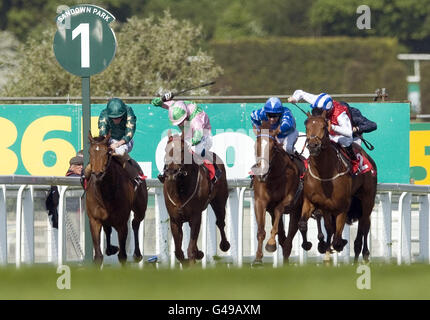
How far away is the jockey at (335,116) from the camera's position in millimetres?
12297

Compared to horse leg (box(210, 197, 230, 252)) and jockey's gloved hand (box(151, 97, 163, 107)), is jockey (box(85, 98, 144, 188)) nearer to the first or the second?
jockey's gloved hand (box(151, 97, 163, 107))

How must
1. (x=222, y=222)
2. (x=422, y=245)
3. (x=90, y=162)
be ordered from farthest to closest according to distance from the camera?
(x=422, y=245)
(x=222, y=222)
(x=90, y=162)

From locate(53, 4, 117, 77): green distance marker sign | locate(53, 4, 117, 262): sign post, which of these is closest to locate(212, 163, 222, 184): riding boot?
locate(53, 4, 117, 262): sign post

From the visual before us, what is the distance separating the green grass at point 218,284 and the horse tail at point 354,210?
4.14 metres

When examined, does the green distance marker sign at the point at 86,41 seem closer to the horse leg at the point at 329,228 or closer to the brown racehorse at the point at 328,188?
the brown racehorse at the point at 328,188

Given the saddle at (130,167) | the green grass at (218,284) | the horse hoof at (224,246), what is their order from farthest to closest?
1. the horse hoof at (224,246)
2. the saddle at (130,167)
3. the green grass at (218,284)

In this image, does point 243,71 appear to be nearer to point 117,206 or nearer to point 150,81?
point 150,81

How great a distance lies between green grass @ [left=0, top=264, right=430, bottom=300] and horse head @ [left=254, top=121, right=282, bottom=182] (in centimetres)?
290

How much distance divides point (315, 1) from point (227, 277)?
160 feet

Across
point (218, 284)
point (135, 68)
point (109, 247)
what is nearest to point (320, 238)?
point (109, 247)

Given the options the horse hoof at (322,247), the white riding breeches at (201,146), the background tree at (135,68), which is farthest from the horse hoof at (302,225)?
the background tree at (135,68)

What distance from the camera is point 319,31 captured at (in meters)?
56.4

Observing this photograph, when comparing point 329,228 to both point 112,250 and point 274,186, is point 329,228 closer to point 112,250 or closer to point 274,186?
point 274,186
